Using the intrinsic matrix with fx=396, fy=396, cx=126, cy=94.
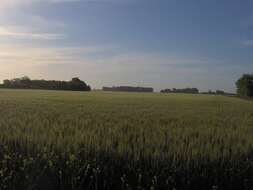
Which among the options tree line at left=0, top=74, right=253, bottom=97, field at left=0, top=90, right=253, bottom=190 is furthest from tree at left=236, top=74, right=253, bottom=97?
field at left=0, top=90, right=253, bottom=190

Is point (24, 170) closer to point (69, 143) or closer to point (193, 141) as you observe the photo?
point (69, 143)

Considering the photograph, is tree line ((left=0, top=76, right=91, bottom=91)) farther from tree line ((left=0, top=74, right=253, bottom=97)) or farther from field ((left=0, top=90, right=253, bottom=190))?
field ((left=0, top=90, right=253, bottom=190))

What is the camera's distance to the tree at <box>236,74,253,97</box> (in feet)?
341

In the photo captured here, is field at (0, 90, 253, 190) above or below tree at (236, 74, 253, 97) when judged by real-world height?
below

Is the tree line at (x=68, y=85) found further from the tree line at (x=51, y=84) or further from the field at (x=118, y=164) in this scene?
the field at (x=118, y=164)

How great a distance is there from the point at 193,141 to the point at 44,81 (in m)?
109

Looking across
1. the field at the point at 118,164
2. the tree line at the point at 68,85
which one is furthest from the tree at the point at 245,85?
the field at the point at 118,164

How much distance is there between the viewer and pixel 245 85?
10519cm

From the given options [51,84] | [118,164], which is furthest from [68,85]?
[118,164]

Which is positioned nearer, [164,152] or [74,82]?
[164,152]

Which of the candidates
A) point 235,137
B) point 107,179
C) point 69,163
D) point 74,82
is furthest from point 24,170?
point 74,82

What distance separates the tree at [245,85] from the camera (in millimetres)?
103938

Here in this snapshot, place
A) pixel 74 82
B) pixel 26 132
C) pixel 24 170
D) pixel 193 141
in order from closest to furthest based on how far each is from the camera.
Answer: pixel 24 170
pixel 193 141
pixel 26 132
pixel 74 82

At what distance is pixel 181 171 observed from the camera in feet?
20.3
